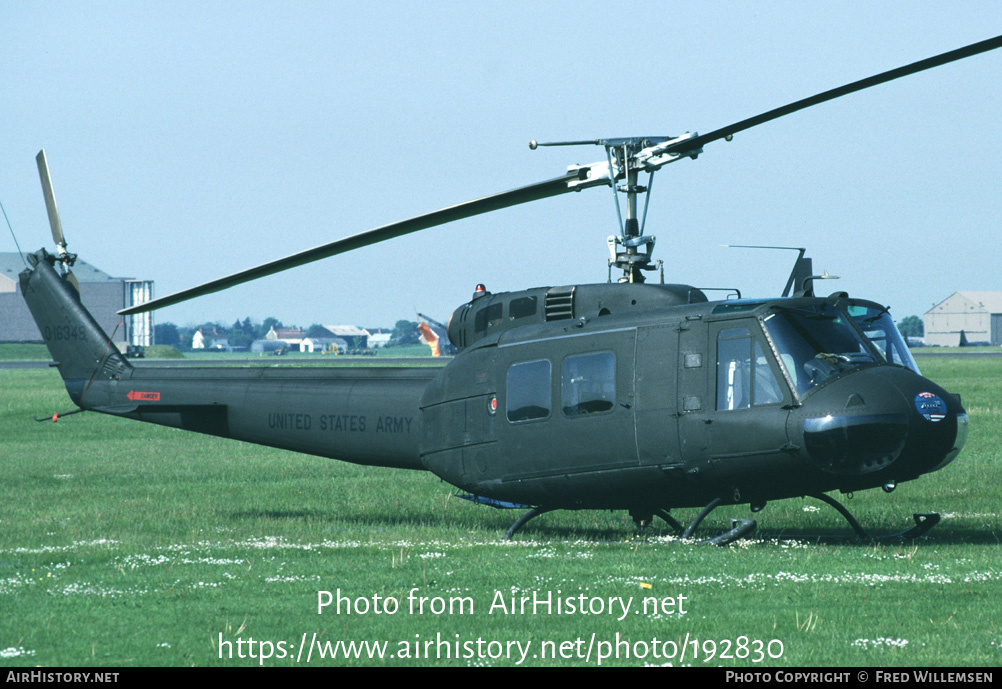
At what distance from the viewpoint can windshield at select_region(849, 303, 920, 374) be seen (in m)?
12.9

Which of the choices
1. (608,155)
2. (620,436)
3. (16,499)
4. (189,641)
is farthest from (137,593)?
(16,499)

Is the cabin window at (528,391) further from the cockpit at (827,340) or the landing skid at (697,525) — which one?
the cockpit at (827,340)

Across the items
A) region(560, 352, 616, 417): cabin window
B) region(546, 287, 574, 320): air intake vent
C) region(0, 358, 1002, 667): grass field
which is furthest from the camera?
region(546, 287, 574, 320): air intake vent

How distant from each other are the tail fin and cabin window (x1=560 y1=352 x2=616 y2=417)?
8552 millimetres

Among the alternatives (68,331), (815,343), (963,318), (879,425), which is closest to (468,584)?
(879,425)

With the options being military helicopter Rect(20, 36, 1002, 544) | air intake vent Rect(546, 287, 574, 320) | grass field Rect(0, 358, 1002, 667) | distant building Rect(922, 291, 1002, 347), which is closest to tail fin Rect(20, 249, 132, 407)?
grass field Rect(0, 358, 1002, 667)

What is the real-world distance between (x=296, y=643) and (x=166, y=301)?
667 centimetres

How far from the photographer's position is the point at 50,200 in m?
18.9

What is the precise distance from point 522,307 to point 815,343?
3.91m

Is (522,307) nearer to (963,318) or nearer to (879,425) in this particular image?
(879,425)

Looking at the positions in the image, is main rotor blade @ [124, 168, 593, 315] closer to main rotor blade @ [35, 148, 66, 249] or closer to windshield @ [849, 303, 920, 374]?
windshield @ [849, 303, 920, 374]
